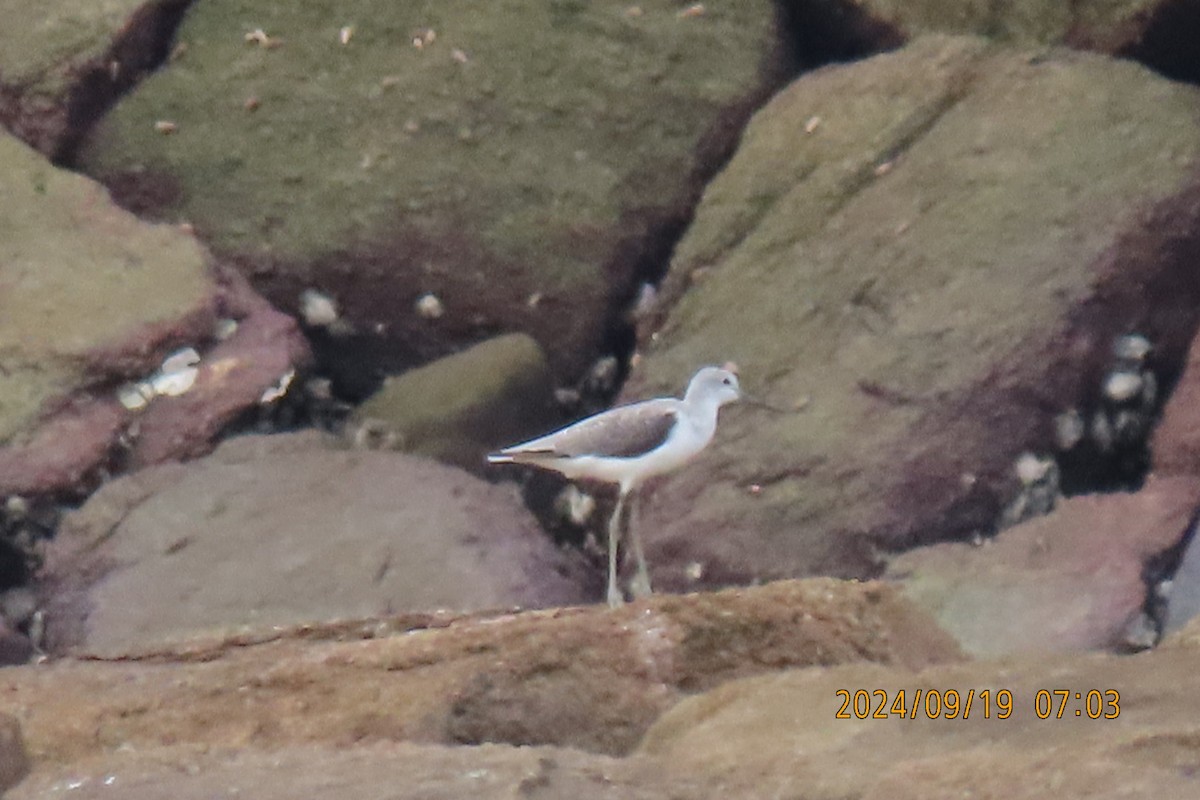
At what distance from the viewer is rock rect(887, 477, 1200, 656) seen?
23.1ft

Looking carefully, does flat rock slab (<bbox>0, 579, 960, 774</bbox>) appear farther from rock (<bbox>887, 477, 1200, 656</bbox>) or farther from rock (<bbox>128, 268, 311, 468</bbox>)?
rock (<bbox>128, 268, 311, 468</bbox>)

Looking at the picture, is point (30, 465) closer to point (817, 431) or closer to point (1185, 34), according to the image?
point (817, 431)

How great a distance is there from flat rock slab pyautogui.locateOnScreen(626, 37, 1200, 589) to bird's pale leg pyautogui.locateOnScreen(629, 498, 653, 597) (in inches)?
3.7

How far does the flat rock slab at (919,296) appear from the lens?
7.80m

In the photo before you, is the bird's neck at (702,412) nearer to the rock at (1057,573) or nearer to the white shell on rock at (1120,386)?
the rock at (1057,573)

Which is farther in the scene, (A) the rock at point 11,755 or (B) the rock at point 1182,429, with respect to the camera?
(B) the rock at point 1182,429

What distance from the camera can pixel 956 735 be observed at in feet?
13.4

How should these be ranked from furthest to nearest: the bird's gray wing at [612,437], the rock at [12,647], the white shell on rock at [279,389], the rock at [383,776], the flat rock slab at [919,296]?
the white shell on rock at [279,389]
the flat rock slab at [919,296]
the rock at [12,647]
the bird's gray wing at [612,437]
the rock at [383,776]

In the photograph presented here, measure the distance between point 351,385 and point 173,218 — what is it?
1.09 m

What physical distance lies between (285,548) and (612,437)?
132 centimetres

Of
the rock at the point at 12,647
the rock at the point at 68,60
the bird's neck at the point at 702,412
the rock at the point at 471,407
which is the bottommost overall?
the rock at the point at 12,647

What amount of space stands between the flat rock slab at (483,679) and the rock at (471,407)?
3.16 metres
